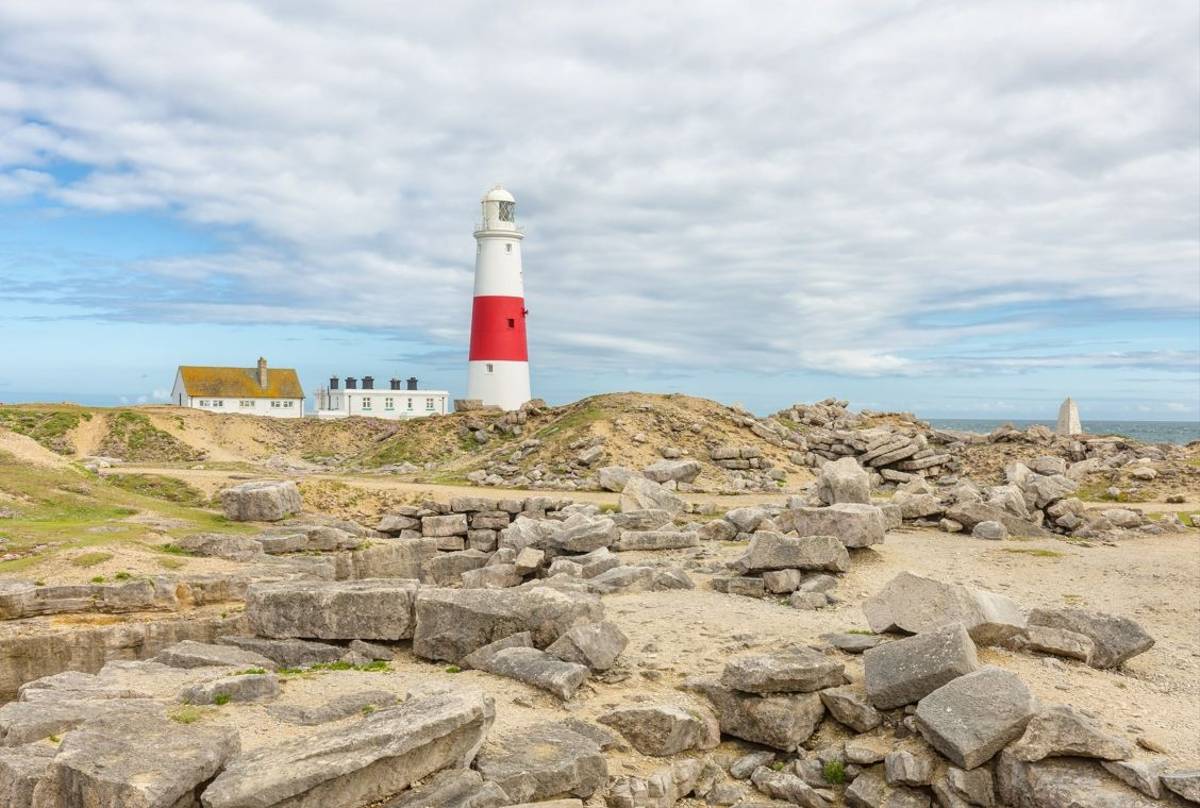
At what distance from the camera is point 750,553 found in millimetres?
15656

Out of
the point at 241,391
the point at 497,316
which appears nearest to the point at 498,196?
the point at 497,316

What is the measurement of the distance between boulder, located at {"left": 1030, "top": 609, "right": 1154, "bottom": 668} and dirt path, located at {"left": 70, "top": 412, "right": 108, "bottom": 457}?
4027 cm

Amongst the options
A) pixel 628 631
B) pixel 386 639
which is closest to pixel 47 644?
pixel 386 639

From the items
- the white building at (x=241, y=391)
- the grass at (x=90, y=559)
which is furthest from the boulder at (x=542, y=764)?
the white building at (x=241, y=391)

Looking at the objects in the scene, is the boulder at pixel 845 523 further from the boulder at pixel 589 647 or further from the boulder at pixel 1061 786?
the boulder at pixel 1061 786

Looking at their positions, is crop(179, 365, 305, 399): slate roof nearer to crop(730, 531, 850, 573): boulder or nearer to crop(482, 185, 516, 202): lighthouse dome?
crop(482, 185, 516, 202): lighthouse dome

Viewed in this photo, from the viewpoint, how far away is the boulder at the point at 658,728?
32.1 feet

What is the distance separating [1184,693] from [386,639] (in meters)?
9.67

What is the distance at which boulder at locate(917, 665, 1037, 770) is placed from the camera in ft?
28.5

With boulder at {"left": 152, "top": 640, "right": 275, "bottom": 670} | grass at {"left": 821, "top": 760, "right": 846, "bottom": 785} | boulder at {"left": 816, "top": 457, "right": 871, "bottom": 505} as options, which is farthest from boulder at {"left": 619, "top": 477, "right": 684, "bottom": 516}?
grass at {"left": 821, "top": 760, "right": 846, "bottom": 785}

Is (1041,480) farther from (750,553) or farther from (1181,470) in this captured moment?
(750,553)

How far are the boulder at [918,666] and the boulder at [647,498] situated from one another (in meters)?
12.9

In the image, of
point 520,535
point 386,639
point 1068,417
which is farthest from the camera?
point 1068,417

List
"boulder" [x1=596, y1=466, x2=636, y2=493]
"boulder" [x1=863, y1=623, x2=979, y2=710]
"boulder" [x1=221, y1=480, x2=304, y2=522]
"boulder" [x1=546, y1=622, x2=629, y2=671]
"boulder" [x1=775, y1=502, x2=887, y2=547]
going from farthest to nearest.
→ "boulder" [x1=596, y1=466, x2=636, y2=493], "boulder" [x1=221, y1=480, x2=304, y2=522], "boulder" [x1=775, y1=502, x2=887, y2=547], "boulder" [x1=546, y1=622, x2=629, y2=671], "boulder" [x1=863, y1=623, x2=979, y2=710]
